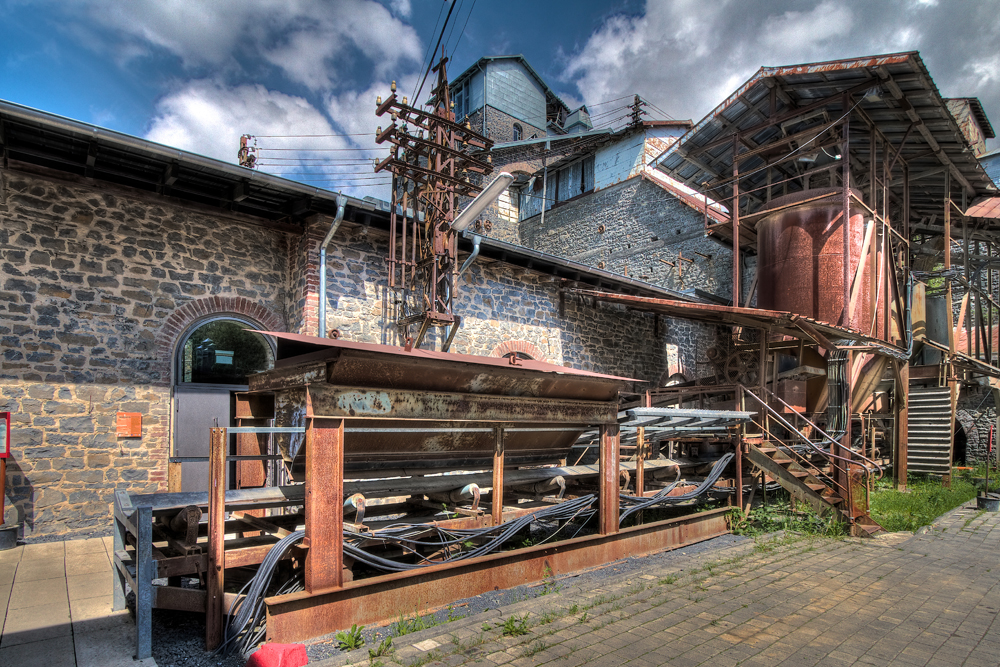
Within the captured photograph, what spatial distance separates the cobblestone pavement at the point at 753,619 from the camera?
358cm

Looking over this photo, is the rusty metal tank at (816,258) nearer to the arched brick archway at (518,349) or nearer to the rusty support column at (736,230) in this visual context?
the rusty support column at (736,230)

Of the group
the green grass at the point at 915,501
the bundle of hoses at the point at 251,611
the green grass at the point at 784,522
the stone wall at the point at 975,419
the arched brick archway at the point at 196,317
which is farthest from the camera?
the stone wall at the point at 975,419

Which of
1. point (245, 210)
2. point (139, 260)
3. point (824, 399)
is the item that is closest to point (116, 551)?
point (139, 260)

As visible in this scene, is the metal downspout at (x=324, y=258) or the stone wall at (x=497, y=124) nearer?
the metal downspout at (x=324, y=258)

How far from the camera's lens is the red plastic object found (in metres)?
3.30

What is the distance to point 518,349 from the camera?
10992 mm

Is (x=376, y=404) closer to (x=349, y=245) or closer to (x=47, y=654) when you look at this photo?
(x=47, y=654)

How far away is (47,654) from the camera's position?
12.1ft

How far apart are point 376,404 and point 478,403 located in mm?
918

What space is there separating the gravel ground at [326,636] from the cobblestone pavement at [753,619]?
0.16 meters

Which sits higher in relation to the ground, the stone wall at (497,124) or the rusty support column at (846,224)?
the stone wall at (497,124)

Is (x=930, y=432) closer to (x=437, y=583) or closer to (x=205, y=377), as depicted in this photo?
(x=437, y=583)

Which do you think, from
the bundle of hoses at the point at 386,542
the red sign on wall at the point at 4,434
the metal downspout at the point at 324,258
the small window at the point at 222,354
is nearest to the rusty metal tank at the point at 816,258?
the bundle of hoses at the point at 386,542

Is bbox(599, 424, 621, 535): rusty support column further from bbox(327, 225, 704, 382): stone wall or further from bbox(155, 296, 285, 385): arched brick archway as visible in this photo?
bbox(155, 296, 285, 385): arched brick archway
